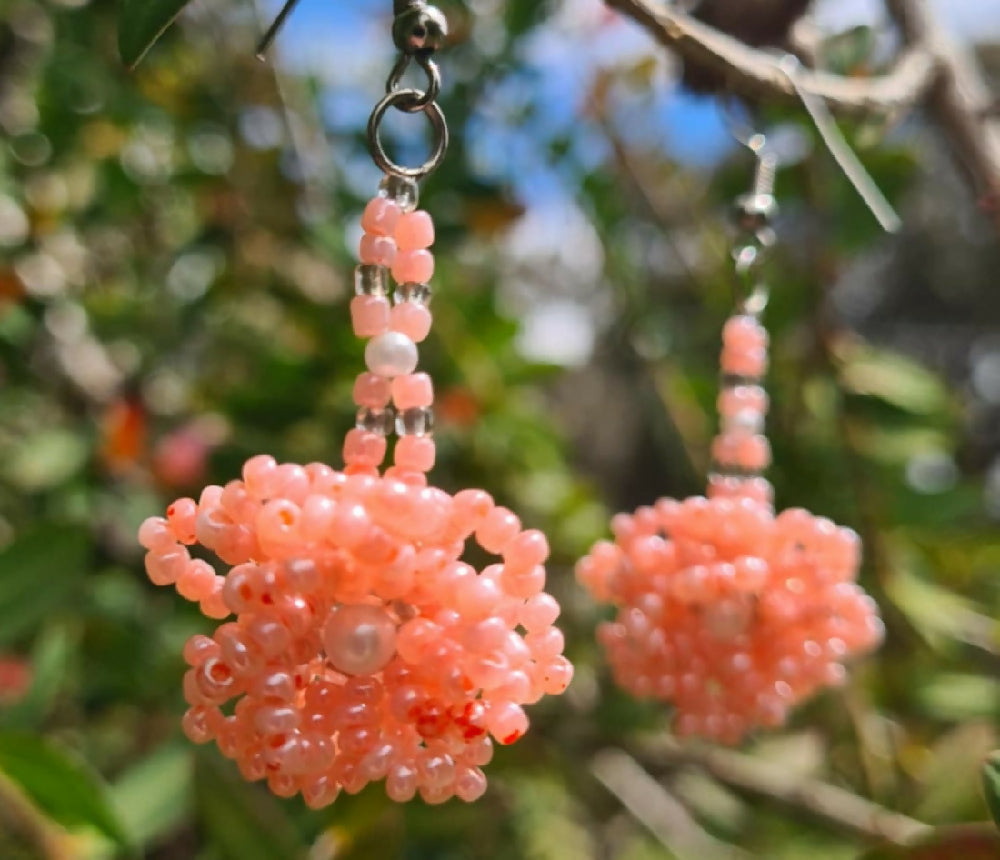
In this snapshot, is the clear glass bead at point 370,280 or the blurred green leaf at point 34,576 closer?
the clear glass bead at point 370,280

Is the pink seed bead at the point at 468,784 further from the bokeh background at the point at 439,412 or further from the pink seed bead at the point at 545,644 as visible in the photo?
the bokeh background at the point at 439,412

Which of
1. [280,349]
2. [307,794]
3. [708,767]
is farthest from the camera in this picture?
[280,349]

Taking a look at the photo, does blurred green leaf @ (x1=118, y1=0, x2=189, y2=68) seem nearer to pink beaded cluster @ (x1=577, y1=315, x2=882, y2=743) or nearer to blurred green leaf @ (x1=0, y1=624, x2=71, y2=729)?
pink beaded cluster @ (x1=577, y1=315, x2=882, y2=743)

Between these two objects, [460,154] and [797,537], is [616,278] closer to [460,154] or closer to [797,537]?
[460,154]

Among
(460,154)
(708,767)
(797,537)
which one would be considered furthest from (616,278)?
(797,537)

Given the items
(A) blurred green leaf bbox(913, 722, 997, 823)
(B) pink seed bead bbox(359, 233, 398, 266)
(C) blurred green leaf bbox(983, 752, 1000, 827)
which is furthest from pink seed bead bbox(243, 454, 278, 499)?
(A) blurred green leaf bbox(913, 722, 997, 823)

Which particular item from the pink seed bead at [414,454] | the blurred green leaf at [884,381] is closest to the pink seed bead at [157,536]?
the pink seed bead at [414,454]

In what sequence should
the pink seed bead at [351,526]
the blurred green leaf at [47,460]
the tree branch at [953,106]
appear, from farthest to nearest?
the blurred green leaf at [47,460]
the tree branch at [953,106]
the pink seed bead at [351,526]
